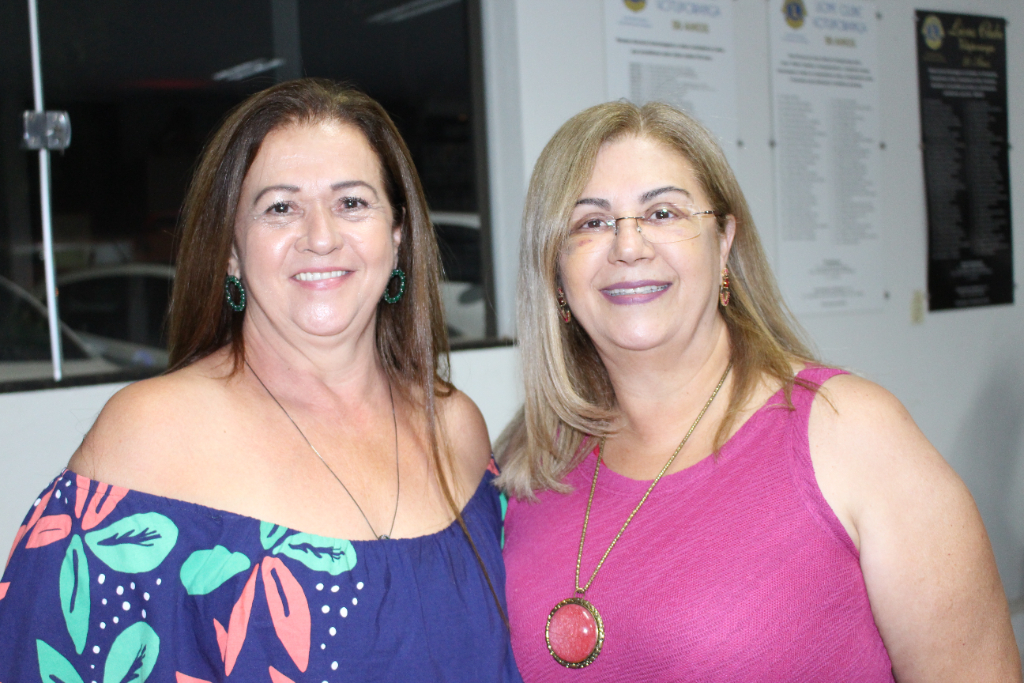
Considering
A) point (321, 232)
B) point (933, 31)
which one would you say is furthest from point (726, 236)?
point (933, 31)

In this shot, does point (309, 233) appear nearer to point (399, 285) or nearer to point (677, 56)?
point (399, 285)

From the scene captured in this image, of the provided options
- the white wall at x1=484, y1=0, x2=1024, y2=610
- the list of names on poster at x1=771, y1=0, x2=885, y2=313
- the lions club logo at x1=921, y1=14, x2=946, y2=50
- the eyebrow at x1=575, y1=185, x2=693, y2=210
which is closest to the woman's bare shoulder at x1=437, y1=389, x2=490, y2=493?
the eyebrow at x1=575, y1=185, x2=693, y2=210

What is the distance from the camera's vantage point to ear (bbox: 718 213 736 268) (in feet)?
5.66

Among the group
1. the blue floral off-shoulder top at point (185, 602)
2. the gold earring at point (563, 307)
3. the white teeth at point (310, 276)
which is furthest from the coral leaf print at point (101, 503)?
the gold earring at point (563, 307)

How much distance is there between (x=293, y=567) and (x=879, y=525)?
0.96 meters

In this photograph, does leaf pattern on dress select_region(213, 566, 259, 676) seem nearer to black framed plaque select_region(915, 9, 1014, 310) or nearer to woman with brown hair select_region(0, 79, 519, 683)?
woman with brown hair select_region(0, 79, 519, 683)

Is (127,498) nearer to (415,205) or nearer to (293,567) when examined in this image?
(293,567)

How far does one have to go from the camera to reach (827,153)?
3.51 metres

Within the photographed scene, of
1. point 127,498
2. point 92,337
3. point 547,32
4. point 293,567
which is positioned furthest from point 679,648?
point 547,32

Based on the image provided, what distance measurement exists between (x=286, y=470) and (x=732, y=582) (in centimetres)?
80

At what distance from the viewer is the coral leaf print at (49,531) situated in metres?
1.37

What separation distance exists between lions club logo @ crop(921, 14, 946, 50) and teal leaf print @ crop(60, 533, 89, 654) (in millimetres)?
3844

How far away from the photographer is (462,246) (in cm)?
310

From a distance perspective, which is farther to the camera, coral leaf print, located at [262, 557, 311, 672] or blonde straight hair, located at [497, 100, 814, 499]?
blonde straight hair, located at [497, 100, 814, 499]
